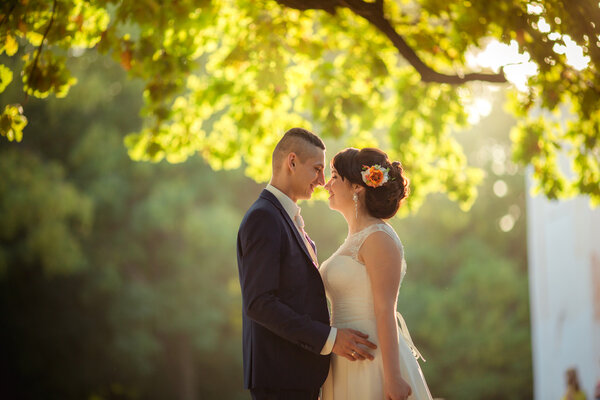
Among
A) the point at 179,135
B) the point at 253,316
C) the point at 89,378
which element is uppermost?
the point at 179,135

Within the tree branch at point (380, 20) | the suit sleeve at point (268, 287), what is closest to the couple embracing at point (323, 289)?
the suit sleeve at point (268, 287)

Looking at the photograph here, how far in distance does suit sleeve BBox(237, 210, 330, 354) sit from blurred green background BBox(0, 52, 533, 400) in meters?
18.5

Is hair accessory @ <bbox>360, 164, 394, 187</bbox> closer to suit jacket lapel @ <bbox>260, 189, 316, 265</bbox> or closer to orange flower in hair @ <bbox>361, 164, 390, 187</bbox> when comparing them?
orange flower in hair @ <bbox>361, 164, 390, 187</bbox>

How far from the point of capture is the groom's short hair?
4.53m

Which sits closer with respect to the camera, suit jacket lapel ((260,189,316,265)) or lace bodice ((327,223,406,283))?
suit jacket lapel ((260,189,316,265))

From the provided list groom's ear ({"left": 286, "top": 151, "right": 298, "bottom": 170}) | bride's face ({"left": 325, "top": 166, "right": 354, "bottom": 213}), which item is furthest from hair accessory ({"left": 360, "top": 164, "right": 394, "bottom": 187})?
groom's ear ({"left": 286, "top": 151, "right": 298, "bottom": 170})

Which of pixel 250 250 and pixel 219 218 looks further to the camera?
pixel 219 218

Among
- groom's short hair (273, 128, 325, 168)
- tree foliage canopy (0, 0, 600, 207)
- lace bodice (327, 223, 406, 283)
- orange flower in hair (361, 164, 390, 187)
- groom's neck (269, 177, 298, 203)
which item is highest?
tree foliage canopy (0, 0, 600, 207)

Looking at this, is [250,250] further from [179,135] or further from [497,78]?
[179,135]

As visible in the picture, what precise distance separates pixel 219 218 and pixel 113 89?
661 centimetres

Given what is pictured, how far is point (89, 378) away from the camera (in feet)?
77.0

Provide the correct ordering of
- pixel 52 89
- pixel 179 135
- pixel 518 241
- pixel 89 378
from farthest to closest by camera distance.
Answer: pixel 518 241 → pixel 89 378 → pixel 179 135 → pixel 52 89

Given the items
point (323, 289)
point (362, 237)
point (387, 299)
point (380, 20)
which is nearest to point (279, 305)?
point (323, 289)

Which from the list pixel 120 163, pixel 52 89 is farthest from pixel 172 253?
pixel 52 89
